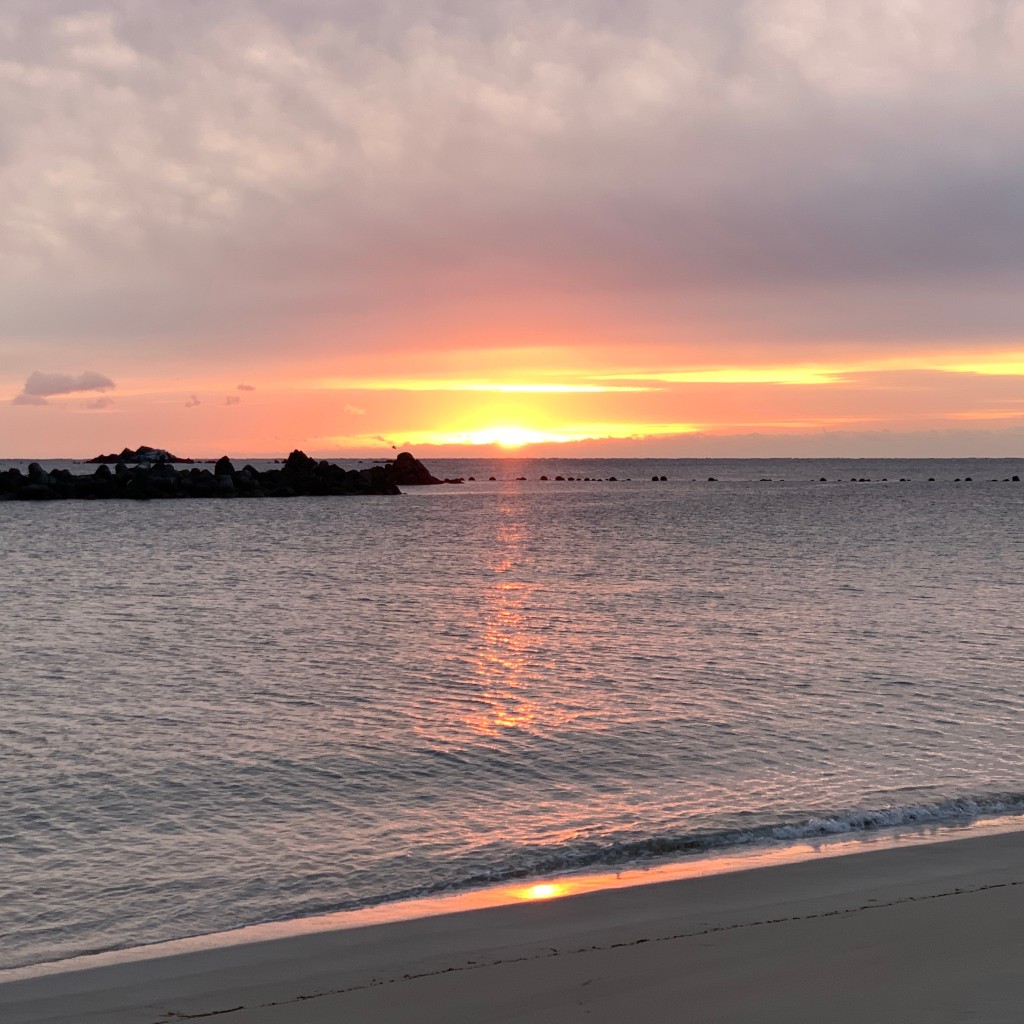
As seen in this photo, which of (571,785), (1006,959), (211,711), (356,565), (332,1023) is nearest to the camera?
(332,1023)

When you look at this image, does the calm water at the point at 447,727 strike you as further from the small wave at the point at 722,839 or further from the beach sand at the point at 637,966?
the beach sand at the point at 637,966

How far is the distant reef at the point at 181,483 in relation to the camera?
357ft

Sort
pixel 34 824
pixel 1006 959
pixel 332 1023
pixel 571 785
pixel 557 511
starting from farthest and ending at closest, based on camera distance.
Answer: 1. pixel 557 511
2. pixel 571 785
3. pixel 34 824
4. pixel 1006 959
5. pixel 332 1023

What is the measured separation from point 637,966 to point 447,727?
31.5 feet

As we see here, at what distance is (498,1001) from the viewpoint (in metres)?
7.33

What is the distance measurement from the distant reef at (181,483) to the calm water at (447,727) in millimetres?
69032

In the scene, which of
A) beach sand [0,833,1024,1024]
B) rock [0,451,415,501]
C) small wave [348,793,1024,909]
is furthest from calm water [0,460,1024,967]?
rock [0,451,415,501]

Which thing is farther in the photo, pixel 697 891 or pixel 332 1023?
pixel 697 891

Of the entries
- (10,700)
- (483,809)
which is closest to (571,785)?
(483,809)

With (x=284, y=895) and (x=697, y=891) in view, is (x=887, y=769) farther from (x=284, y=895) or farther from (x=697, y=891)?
(x=284, y=895)

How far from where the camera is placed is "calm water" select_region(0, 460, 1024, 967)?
11.1 m

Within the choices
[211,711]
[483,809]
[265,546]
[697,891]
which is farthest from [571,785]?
[265,546]

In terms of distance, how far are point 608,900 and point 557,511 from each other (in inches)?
3869

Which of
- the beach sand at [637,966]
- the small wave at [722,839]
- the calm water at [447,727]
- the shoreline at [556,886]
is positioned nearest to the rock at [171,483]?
the calm water at [447,727]
